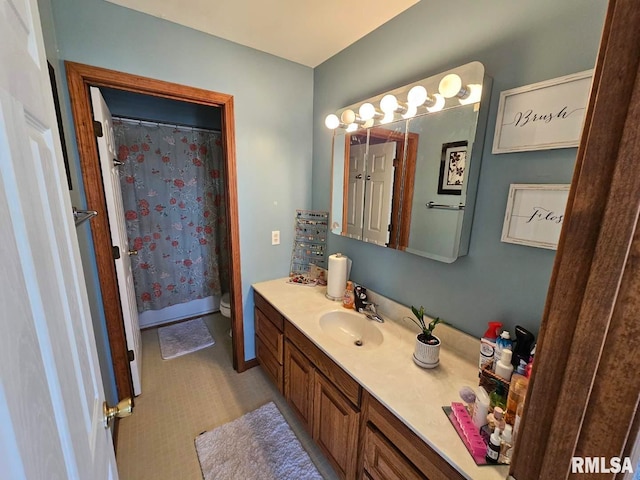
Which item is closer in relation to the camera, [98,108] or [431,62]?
[431,62]

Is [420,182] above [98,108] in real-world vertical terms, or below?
below

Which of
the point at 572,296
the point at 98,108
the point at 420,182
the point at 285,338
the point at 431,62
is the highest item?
the point at 431,62

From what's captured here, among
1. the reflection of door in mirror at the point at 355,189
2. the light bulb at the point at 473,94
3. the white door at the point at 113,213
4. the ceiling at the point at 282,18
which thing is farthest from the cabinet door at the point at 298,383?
the ceiling at the point at 282,18

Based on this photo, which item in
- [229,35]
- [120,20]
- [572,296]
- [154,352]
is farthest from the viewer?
[154,352]

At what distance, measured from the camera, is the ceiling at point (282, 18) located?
4.35 feet

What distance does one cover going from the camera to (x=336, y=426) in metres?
1.26

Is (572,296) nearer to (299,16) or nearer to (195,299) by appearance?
(299,16)

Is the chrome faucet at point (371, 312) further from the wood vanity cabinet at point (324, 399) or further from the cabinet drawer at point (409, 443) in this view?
the cabinet drawer at point (409, 443)

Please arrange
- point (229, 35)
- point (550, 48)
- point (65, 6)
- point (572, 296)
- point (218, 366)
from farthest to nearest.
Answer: point (218, 366) → point (229, 35) → point (65, 6) → point (550, 48) → point (572, 296)

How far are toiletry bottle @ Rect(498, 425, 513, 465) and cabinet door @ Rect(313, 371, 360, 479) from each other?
0.52 meters

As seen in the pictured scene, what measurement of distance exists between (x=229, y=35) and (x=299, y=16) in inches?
19.2

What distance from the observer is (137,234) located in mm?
2498

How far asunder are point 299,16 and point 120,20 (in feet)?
3.06

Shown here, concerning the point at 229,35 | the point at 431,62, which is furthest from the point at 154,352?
the point at 431,62
